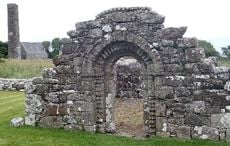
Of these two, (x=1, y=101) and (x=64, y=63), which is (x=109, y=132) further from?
(x=1, y=101)

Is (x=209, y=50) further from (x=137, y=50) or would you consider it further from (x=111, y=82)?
(x=137, y=50)

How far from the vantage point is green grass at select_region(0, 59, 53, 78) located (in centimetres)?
2976

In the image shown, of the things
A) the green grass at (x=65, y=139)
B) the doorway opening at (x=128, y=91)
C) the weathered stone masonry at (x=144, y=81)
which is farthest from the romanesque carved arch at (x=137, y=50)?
the doorway opening at (x=128, y=91)

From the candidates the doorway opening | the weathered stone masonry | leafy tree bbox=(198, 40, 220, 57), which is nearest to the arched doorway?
the weathered stone masonry

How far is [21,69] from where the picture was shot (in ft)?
100

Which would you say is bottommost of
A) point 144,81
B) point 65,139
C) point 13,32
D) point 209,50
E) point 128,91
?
point 65,139

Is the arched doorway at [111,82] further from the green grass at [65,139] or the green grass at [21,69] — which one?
the green grass at [21,69]

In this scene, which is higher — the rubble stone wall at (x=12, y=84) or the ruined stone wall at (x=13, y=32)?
the ruined stone wall at (x=13, y=32)

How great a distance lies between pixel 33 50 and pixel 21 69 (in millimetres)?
48838

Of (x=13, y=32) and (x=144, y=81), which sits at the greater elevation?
(x=13, y=32)

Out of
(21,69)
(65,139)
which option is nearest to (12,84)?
(21,69)

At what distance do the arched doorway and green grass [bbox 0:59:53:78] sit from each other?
16.2 metres

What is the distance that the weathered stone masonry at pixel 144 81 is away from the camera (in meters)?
12.3

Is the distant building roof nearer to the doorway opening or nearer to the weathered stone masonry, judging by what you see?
the doorway opening
